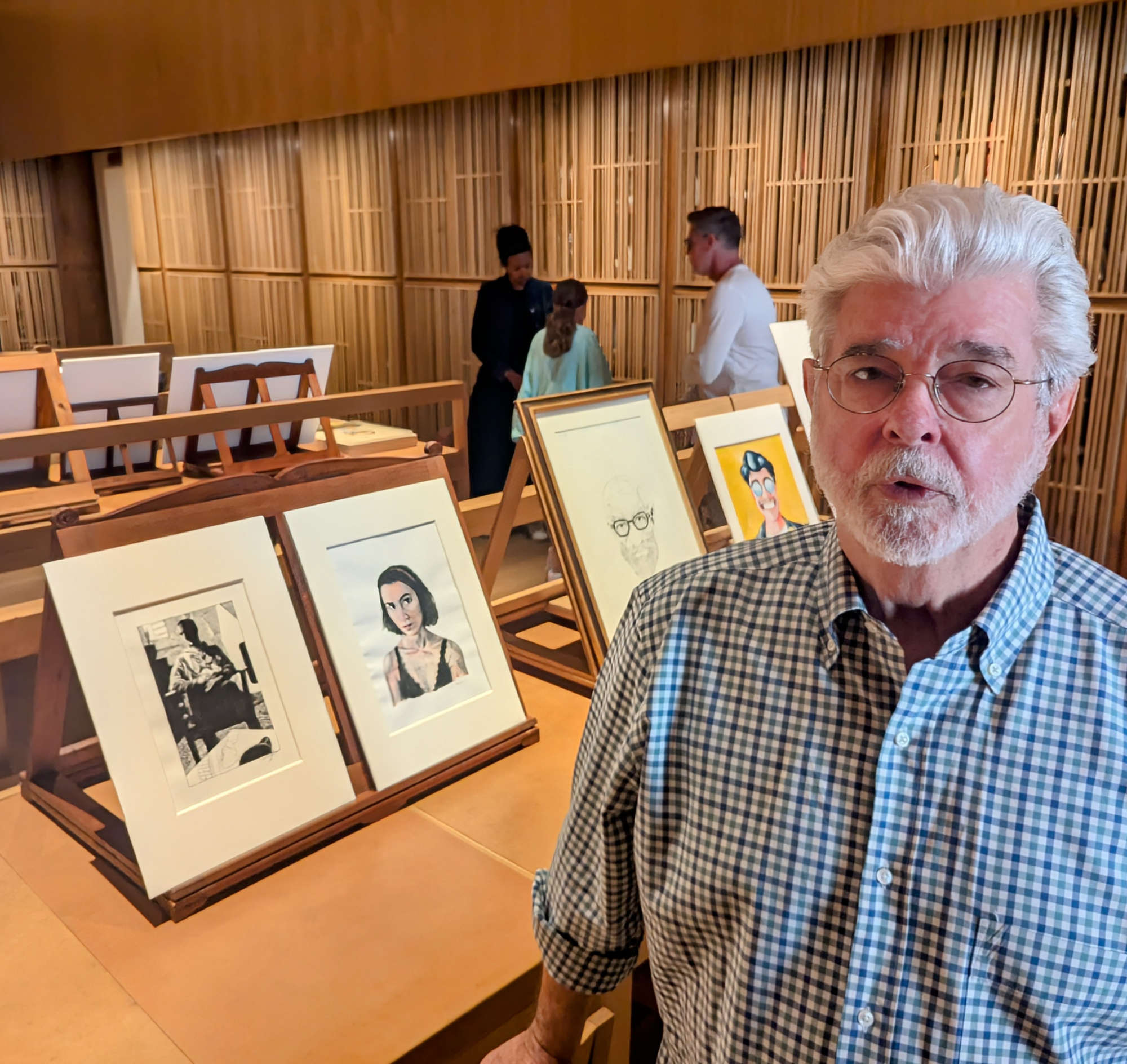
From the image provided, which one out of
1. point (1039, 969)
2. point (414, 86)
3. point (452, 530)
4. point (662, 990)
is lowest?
point (662, 990)

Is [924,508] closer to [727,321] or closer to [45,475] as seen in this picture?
[727,321]

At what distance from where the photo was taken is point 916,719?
995mm

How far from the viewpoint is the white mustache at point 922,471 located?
3.27ft

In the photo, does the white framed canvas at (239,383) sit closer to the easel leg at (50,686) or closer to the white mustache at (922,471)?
the easel leg at (50,686)

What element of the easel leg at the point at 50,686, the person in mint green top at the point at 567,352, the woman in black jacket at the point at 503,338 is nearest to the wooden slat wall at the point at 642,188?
the woman in black jacket at the point at 503,338

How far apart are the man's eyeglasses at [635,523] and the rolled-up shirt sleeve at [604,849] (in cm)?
105

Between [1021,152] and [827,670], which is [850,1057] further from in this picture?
[1021,152]

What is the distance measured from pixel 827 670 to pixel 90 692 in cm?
98

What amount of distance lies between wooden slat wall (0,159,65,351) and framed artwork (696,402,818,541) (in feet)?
29.7

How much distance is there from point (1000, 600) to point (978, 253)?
0.34 m

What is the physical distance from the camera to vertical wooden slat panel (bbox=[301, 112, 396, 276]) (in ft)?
22.6

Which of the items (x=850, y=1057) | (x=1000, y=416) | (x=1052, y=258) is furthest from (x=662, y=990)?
(x=1052, y=258)

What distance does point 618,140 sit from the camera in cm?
549

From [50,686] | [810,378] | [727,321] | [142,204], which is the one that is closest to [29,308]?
[142,204]
